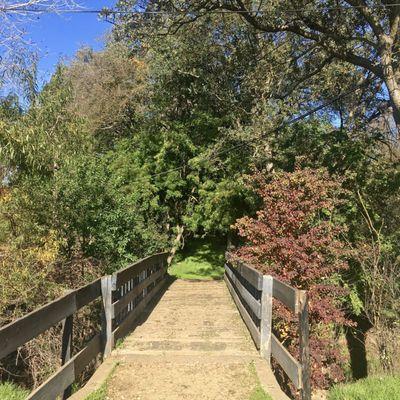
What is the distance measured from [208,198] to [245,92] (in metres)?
4.64

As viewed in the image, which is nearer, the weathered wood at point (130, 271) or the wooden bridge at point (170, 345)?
the wooden bridge at point (170, 345)

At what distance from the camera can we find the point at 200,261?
24359 millimetres

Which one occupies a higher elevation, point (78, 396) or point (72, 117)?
point (72, 117)

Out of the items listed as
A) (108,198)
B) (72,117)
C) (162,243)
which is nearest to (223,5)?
(72,117)

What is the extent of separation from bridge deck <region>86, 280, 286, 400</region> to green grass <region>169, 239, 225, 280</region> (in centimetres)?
1281

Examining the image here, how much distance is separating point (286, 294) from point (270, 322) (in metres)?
1.07

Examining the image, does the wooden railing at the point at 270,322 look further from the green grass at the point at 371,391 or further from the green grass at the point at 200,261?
the green grass at the point at 200,261

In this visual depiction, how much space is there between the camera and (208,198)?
20.5 m

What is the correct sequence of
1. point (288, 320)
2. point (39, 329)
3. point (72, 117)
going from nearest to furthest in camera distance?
point (39, 329) < point (288, 320) < point (72, 117)

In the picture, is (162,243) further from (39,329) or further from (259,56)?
(39,329)

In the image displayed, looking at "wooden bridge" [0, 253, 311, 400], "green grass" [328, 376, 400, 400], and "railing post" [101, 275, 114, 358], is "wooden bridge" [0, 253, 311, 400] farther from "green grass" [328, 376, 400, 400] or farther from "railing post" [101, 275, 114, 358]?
"green grass" [328, 376, 400, 400]

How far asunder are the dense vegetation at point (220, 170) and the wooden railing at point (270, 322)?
63.0 inches

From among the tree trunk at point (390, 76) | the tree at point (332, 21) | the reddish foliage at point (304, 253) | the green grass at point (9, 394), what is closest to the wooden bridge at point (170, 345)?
the green grass at point (9, 394)

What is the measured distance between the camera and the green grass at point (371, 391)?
479 cm
